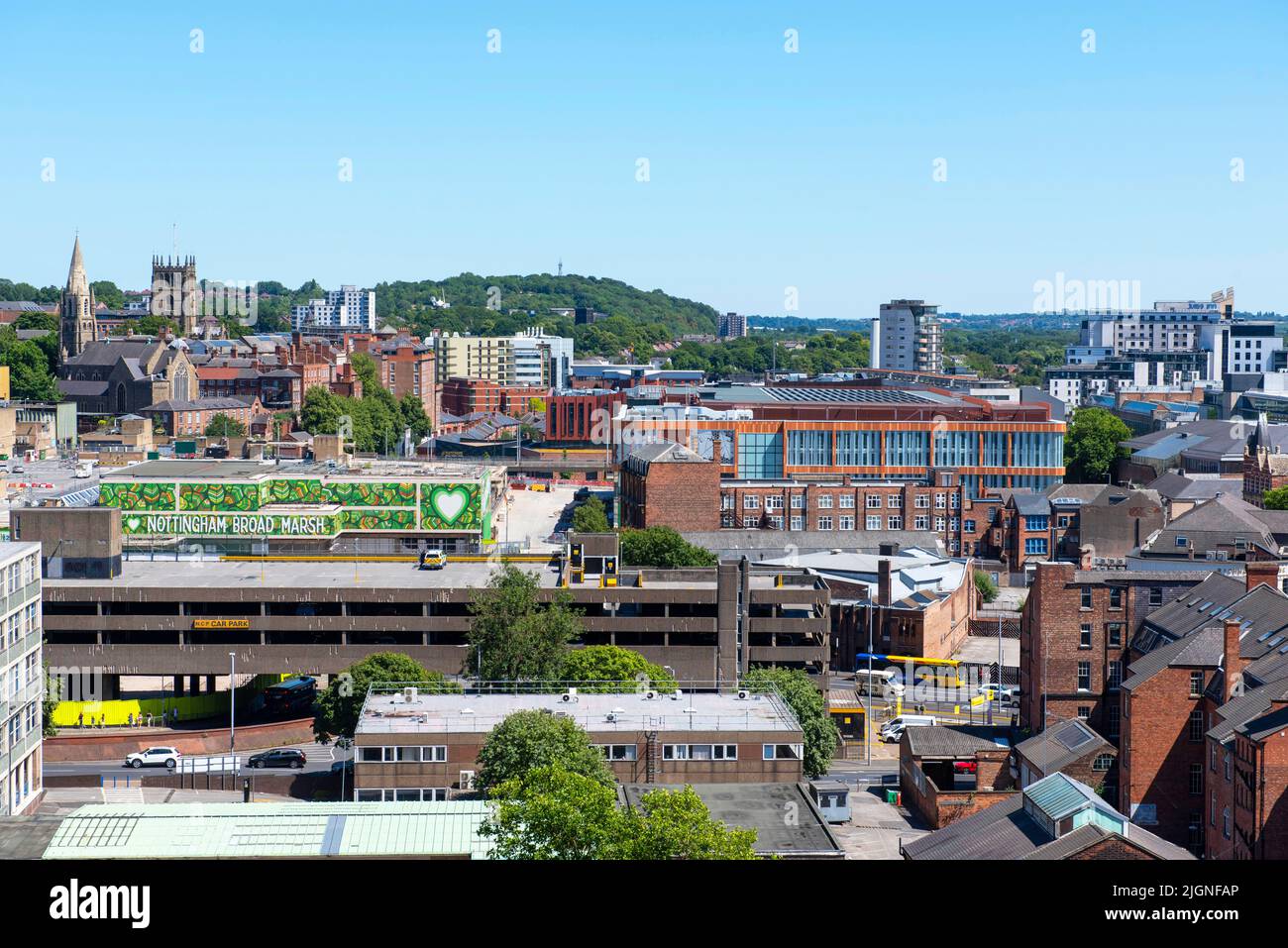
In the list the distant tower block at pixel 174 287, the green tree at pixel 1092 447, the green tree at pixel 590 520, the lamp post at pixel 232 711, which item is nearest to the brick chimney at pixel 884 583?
the green tree at pixel 590 520

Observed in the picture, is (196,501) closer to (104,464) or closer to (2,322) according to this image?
(104,464)

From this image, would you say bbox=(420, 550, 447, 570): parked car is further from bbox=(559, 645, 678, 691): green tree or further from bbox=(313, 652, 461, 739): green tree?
bbox=(559, 645, 678, 691): green tree

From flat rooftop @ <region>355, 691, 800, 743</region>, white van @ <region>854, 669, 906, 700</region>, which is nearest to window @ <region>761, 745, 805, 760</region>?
flat rooftop @ <region>355, 691, 800, 743</region>

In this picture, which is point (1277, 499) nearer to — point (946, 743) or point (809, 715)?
point (946, 743)

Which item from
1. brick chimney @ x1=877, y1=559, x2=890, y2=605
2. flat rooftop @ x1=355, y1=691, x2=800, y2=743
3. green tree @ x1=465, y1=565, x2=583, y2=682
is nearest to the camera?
flat rooftop @ x1=355, y1=691, x2=800, y2=743
